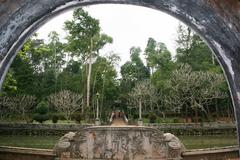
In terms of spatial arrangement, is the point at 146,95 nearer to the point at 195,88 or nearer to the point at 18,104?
the point at 195,88

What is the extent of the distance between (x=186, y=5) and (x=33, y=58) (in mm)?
48082

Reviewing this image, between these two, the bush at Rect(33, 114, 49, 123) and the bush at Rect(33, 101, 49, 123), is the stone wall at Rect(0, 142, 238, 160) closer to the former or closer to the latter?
the bush at Rect(33, 101, 49, 123)

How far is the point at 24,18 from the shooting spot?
9.36 ft

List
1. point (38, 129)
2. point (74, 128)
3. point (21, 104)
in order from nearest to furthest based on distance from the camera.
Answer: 1. point (74, 128)
2. point (38, 129)
3. point (21, 104)

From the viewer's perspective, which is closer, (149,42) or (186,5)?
(186,5)

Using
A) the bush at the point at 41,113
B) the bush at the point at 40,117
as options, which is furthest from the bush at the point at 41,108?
the bush at the point at 40,117

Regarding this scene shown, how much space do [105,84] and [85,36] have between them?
6.98 m

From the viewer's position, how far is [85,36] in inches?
1599

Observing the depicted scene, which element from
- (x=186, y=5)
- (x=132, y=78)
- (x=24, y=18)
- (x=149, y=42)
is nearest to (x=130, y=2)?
(x=186, y=5)

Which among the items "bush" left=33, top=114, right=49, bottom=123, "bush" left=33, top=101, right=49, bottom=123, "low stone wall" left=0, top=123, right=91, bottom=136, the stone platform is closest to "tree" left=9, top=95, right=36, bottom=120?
"bush" left=33, top=101, right=49, bottom=123

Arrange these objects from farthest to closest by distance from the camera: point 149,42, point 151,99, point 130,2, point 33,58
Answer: point 149,42 → point 33,58 → point 151,99 → point 130,2

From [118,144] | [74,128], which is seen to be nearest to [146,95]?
[74,128]

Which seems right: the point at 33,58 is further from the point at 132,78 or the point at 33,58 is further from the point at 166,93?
the point at 166,93

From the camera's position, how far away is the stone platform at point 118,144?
13953mm
